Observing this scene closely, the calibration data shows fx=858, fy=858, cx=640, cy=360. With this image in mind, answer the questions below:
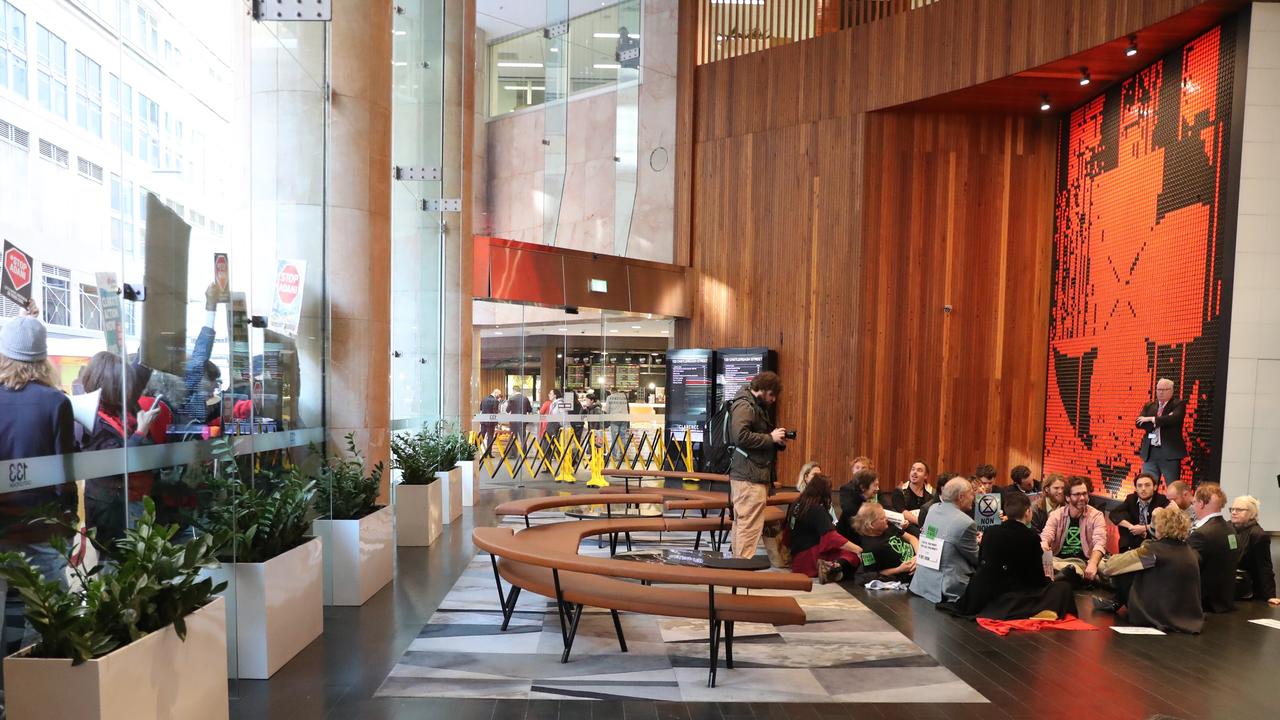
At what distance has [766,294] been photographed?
13906mm

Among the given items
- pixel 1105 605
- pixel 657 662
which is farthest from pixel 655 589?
pixel 1105 605

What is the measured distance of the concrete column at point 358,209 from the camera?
6.44 meters

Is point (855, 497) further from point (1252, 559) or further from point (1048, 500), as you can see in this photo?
point (1252, 559)

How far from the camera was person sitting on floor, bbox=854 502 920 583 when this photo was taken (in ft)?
22.5

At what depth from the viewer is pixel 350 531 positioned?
566 cm

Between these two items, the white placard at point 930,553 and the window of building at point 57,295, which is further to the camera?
the white placard at point 930,553

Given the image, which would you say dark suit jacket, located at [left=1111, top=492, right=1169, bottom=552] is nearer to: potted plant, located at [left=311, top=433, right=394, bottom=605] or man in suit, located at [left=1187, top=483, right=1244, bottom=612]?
man in suit, located at [left=1187, top=483, right=1244, bottom=612]

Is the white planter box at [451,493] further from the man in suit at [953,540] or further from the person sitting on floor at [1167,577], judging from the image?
the person sitting on floor at [1167,577]

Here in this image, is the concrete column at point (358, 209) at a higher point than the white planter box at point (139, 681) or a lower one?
higher

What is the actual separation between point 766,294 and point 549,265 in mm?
3533

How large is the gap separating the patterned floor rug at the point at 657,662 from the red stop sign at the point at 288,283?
2233 millimetres

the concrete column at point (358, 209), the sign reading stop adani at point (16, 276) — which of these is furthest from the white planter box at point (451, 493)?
the sign reading stop adani at point (16, 276)

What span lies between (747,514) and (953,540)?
4.82 ft

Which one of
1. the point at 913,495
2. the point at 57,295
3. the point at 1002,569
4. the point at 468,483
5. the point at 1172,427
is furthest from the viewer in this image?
the point at 468,483
